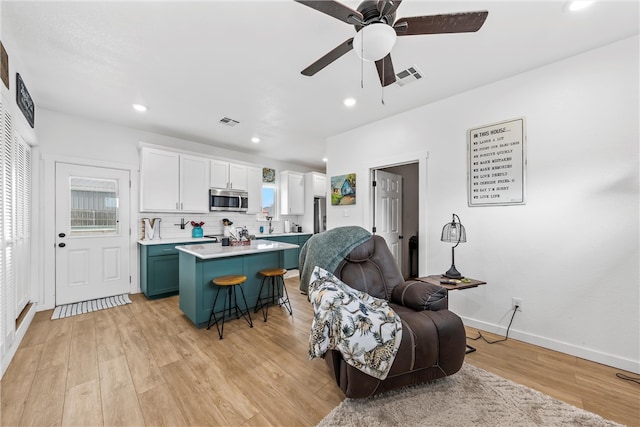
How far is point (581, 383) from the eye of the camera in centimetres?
193

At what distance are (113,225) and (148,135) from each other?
5.05 ft

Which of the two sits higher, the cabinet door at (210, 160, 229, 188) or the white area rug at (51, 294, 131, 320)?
the cabinet door at (210, 160, 229, 188)

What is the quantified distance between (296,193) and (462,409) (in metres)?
5.19

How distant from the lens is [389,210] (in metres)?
4.29

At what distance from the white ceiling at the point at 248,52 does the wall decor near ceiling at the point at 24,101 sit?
0.12 m

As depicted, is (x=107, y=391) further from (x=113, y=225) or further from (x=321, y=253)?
(x=113, y=225)

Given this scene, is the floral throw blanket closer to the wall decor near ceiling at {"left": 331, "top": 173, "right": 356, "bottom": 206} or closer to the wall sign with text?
the wall sign with text

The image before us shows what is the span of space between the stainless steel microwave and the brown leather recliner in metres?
3.27

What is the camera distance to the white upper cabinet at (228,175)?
4.69 m

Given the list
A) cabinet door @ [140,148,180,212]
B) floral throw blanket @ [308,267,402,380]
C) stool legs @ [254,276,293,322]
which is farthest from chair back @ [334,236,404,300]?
cabinet door @ [140,148,180,212]

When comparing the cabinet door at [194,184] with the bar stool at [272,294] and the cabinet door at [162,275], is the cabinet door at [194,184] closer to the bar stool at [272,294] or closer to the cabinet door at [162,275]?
the cabinet door at [162,275]

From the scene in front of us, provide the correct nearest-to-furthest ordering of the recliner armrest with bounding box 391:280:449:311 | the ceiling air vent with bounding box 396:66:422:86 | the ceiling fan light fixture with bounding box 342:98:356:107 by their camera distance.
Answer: the recliner armrest with bounding box 391:280:449:311
the ceiling air vent with bounding box 396:66:422:86
the ceiling fan light fixture with bounding box 342:98:356:107

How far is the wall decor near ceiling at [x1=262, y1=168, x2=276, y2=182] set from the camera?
19.5ft

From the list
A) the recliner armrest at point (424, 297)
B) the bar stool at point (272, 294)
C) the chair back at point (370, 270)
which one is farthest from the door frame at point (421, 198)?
the bar stool at point (272, 294)
